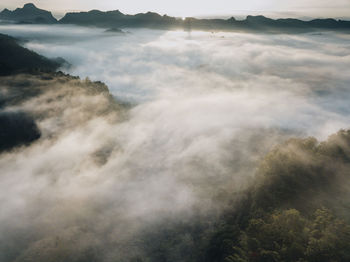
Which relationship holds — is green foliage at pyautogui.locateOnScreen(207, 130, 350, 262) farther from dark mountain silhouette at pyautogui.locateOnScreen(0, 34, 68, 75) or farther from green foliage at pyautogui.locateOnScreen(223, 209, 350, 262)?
dark mountain silhouette at pyautogui.locateOnScreen(0, 34, 68, 75)

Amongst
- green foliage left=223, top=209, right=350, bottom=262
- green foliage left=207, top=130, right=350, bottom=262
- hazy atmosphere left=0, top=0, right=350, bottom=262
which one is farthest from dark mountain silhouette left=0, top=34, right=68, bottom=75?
green foliage left=223, top=209, right=350, bottom=262

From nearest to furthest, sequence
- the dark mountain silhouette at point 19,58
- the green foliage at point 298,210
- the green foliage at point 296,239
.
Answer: the green foliage at point 296,239
the green foliage at point 298,210
the dark mountain silhouette at point 19,58

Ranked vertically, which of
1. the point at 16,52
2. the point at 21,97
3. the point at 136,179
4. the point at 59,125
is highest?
the point at 16,52

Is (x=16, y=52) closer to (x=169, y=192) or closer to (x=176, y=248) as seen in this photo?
(x=169, y=192)

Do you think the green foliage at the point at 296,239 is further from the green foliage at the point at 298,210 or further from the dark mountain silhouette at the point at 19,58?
the dark mountain silhouette at the point at 19,58

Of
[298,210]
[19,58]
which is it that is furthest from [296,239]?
[19,58]

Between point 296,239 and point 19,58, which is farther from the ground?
point 19,58

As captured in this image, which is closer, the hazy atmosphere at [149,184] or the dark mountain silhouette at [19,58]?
the hazy atmosphere at [149,184]

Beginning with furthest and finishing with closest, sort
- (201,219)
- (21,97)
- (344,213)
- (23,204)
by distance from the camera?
(21,97) < (23,204) < (201,219) < (344,213)

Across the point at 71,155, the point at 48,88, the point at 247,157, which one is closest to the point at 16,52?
the point at 48,88

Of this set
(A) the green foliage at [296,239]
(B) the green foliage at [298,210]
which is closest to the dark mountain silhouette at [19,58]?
(B) the green foliage at [298,210]

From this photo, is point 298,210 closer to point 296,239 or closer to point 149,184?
point 296,239
